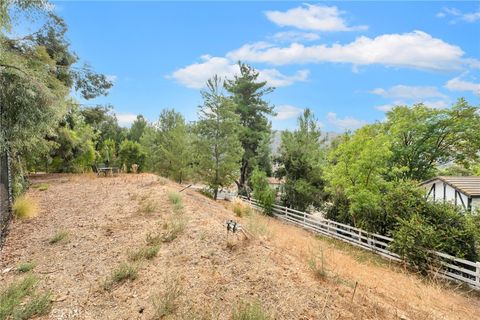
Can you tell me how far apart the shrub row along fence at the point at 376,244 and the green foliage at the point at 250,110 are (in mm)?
8049

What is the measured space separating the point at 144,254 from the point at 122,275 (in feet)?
2.49

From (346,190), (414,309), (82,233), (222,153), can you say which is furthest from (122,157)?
(414,309)

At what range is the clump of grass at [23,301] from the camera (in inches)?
159

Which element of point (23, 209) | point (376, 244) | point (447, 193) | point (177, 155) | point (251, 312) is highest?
point (177, 155)

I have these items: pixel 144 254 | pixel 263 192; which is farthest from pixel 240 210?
pixel 263 192

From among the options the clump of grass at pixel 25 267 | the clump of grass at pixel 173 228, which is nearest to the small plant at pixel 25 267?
the clump of grass at pixel 25 267

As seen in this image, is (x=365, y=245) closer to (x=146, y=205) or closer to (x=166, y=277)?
(x=146, y=205)

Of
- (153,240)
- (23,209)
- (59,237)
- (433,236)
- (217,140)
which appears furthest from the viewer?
(217,140)

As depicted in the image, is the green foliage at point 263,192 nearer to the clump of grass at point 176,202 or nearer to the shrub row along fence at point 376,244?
the shrub row along fence at point 376,244

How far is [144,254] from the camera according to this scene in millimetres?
5719

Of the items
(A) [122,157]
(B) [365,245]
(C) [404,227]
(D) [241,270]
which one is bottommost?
(B) [365,245]

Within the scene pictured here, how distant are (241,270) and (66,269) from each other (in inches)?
125

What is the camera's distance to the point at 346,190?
53.0 ft

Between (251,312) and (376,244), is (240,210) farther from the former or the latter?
(251,312)
